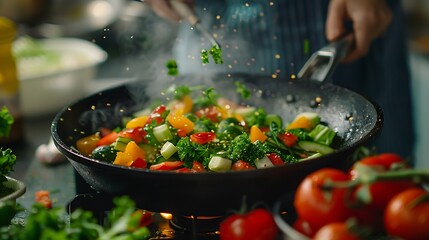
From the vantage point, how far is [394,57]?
333 centimetres

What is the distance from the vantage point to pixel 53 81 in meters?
3.53

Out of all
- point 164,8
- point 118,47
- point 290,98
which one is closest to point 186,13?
point 164,8

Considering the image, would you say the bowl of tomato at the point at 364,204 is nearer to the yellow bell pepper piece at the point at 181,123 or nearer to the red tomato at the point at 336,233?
the red tomato at the point at 336,233

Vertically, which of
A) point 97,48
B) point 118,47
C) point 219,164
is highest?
point 219,164

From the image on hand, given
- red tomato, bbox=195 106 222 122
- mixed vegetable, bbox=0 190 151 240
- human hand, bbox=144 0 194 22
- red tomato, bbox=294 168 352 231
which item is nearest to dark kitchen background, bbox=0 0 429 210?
human hand, bbox=144 0 194 22

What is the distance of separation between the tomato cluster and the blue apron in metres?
1.53

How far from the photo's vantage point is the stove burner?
1773mm

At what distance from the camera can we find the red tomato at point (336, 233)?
4.26 ft

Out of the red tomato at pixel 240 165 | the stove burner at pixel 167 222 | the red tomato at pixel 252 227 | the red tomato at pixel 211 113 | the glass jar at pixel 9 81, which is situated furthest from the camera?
the glass jar at pixel 9 81

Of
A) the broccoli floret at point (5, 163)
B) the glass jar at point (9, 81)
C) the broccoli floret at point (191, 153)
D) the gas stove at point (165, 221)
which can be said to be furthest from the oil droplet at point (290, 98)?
the glass jar at point (9, 81)

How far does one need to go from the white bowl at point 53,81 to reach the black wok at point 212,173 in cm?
112

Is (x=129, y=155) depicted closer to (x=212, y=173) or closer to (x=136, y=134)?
(x=136, y=134)

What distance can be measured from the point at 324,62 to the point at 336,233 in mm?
1362

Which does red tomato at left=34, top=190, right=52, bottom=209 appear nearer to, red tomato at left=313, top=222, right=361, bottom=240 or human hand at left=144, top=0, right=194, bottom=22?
human hand at left=144, top=0, right=194, bottom=22
